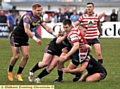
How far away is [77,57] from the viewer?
40.6 feet

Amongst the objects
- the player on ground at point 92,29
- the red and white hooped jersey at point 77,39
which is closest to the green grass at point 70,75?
the red and white hooped jersey at point 77,39

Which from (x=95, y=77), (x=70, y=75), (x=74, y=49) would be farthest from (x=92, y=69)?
(x=70, y=75)

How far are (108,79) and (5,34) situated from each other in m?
21.7

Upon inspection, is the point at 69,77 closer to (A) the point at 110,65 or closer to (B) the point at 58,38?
(B) the point at 58,38

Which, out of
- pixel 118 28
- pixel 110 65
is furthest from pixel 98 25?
pixel 118 28

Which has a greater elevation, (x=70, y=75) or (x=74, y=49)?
(x=74, y=49)

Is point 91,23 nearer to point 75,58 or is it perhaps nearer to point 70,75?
point 70,75

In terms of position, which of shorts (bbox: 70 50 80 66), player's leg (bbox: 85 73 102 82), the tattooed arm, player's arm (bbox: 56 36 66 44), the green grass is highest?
the tattooed arm

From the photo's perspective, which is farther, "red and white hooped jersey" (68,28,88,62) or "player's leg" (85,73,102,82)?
"player's leg" (85,73,102,82)

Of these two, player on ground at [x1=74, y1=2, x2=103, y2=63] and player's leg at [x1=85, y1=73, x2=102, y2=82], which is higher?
player on ground at [x1=74, y1=2, x2=103, y2=63]

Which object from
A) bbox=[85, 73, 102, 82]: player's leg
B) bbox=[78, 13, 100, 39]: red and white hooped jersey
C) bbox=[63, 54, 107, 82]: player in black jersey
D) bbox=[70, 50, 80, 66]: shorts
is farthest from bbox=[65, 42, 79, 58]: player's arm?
bbox=[78, 13, 100, 39]: red and white hooped jersey

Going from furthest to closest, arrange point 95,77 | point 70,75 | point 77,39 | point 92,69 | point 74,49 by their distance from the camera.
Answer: point 70,75 → point 92,69 → point 95,77 → point 77,39 → point 74,49

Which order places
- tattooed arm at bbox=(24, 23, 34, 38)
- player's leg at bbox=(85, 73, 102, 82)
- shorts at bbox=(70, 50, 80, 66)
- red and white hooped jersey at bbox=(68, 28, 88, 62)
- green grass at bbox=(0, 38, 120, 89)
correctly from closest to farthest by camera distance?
green grass at bbox=(0, 38, 120, 89), red and white hooped jersey at bbox=(68, 28, 88, 62), shorts at bbox=(70, 50, 80, 66), player's leg at bbox=(85, 73, 102, 82), tattooed arm at bbox=(24, 23, 34, 38)

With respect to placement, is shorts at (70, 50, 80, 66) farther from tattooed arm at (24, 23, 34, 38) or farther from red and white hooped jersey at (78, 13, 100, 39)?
red and white hooped jersey at (78, 13, 100, 39)
